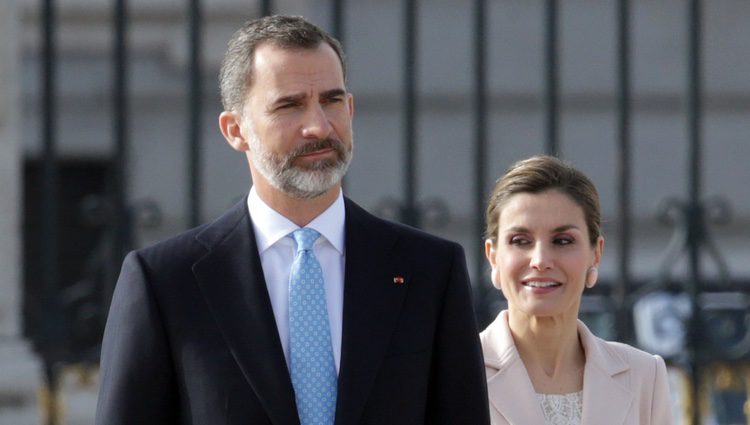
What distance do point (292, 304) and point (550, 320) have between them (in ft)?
2.42

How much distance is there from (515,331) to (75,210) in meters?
5.72

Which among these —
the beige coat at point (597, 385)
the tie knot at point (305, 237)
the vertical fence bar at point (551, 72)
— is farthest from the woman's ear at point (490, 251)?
the vertical fence bar at point (551, 72)

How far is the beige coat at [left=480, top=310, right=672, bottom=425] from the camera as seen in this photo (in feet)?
10.9

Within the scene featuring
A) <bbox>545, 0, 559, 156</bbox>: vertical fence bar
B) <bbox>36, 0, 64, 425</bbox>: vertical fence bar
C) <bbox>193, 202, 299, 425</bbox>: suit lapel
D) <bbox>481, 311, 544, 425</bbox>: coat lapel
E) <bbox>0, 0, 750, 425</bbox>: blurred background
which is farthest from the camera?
<bbox>0, 0, 750, 425</bbox>: blurred background

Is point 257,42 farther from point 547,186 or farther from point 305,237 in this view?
point 547,186

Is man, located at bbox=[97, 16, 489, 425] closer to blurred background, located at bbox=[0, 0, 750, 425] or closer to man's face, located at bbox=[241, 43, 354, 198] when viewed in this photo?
man's face, located at bbox=[241, 43, 354, 198]

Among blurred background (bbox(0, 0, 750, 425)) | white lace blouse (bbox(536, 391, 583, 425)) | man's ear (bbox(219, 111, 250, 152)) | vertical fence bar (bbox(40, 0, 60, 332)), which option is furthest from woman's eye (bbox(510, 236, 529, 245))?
blurred background (bbox(0, 0, 750, 425))

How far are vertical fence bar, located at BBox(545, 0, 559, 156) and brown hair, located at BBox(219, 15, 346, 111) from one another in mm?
2939

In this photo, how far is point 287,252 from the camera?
9.52ft

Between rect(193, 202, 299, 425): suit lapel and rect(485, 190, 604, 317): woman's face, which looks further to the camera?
rect(485, 190, 604, 317): woman's face

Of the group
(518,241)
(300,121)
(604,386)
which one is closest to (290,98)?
(300,121)

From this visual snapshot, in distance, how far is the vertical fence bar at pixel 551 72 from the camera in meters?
5.84

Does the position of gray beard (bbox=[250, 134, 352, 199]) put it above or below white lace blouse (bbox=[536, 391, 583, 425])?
above

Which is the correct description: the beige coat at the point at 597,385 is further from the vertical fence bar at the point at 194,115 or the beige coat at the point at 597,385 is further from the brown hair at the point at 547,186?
the vertical fence bar at the point at 194,115
